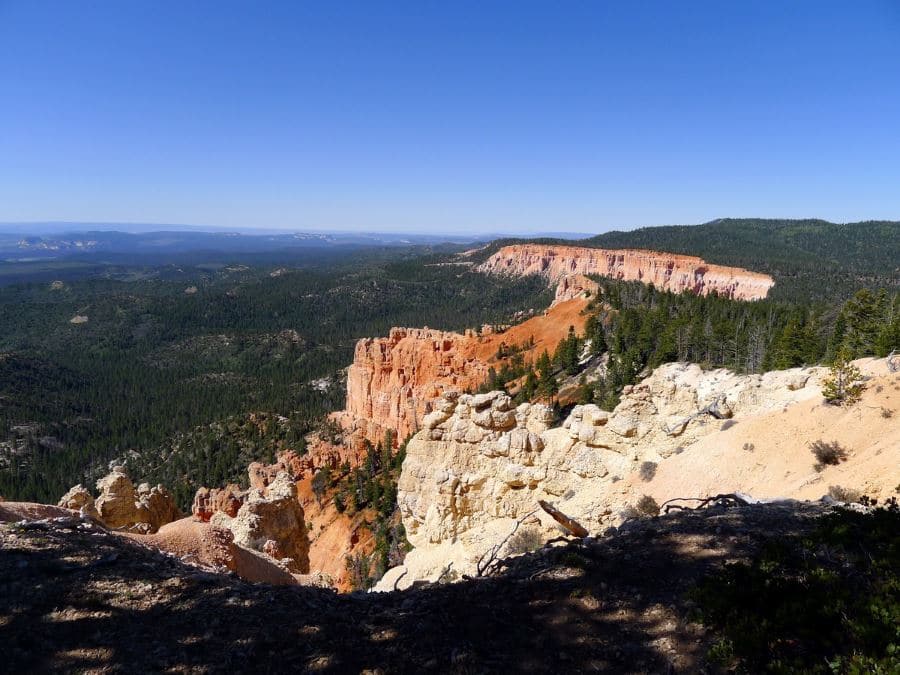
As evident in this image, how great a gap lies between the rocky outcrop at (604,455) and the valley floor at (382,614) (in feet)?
22.0

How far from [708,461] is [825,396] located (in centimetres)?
479

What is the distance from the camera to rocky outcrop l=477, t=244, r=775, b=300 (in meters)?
114

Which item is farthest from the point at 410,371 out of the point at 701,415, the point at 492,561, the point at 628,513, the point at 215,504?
the point at 492,561

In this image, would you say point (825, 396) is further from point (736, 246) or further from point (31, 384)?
point (736, 246)

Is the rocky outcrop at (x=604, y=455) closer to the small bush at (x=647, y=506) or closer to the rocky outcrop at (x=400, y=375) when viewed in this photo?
the small bush at (x=647, y=506)

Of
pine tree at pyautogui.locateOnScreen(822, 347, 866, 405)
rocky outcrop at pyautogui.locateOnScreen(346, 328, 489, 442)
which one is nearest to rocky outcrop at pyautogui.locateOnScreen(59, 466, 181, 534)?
pine tree at pyautogui.locateOnScreen(822, 347, 866, 405)

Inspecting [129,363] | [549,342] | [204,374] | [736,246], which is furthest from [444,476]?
[736,246]

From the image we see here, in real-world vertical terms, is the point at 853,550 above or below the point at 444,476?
above

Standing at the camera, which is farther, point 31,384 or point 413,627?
point 31,384

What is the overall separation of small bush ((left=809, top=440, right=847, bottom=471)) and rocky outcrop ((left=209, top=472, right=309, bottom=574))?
19326 mm

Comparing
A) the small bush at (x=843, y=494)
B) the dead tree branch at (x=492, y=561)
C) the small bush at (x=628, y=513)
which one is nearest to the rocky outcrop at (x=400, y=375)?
the small bush at (x=628, y=513)

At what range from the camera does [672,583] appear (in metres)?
→ 6.56

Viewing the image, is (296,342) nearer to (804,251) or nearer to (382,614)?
(382,614)

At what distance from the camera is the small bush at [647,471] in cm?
1665
